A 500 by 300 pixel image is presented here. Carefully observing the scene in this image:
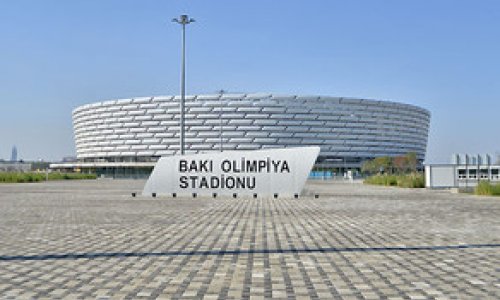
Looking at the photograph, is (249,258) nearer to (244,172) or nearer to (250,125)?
(244,172)

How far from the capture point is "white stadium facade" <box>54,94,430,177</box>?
97.8 m

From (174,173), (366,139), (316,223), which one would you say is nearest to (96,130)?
(366,139)

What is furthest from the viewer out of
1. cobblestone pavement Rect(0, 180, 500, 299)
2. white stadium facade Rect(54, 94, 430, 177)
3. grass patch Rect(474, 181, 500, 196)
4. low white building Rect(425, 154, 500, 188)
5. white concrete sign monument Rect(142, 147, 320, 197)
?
white stadium facade Rect(54, 94, 430, 177)

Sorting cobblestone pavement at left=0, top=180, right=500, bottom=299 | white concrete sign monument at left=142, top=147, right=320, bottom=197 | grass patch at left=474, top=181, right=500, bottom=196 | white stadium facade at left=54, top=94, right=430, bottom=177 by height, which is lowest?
cobblestone pavement at left=0, top=180, right=500, bottom=299

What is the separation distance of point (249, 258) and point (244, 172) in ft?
51.1

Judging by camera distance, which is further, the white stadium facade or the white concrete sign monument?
the white stadium facade

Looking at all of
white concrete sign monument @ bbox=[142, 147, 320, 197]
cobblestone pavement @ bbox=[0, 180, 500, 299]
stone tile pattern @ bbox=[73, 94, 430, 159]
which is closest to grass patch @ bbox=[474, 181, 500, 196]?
white concrete sign monument @ bbox=[142, 147, 320, 197]

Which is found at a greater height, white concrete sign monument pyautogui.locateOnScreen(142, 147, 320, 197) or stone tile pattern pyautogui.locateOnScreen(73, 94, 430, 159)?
stone tile pattern pyautogui.locateOnScreen(73, 94, 430, 159)

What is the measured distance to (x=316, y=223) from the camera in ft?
35.9

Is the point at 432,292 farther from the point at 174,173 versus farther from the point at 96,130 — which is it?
the point at 96,130

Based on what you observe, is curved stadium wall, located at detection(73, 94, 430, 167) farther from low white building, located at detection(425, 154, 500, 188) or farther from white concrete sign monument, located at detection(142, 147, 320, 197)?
white concrete sign monument, located at detection(142, 147, 320, 197)

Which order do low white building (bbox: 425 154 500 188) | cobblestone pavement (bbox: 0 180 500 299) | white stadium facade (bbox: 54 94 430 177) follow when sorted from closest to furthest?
cobblestone pavement (bbox: 0 180 500 299) < low white building (bbox: 425 154 500 188) < white stadium facade (bbox: 54 94 430 177)

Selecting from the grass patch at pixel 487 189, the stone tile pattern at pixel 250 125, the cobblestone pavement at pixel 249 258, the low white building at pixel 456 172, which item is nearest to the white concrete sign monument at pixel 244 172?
the grass patch at pixel 487 189

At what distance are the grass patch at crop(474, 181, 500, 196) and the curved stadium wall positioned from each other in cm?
7347
